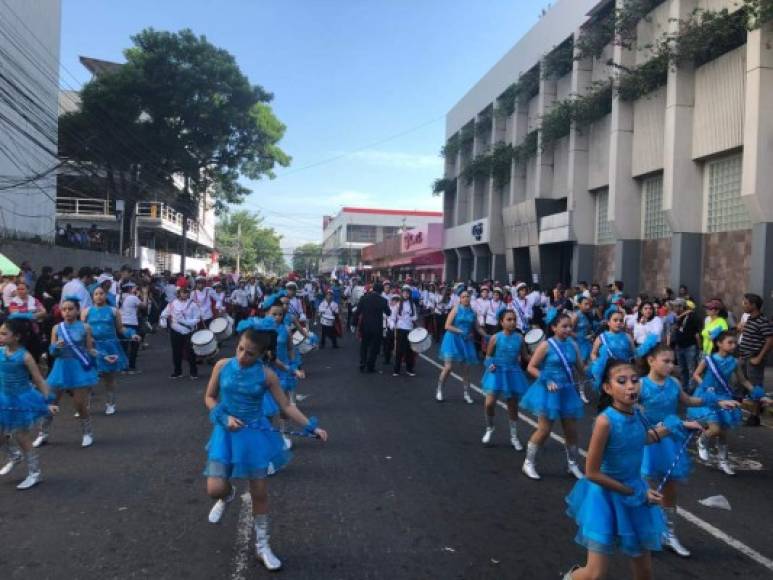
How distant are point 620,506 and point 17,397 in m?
5.35

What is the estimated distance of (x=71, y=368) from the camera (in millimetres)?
7520

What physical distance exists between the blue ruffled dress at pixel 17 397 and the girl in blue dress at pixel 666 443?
542cm

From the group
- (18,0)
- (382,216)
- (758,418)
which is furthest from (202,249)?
(758,418)

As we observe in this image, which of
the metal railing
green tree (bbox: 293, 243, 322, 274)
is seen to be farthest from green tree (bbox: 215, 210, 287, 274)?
the metal railing

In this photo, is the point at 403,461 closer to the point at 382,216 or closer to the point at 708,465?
the point at 708,465

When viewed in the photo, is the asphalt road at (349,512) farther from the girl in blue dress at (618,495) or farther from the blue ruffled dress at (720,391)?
the girl in blue dress at (618,495)

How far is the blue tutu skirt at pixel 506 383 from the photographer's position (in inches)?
301

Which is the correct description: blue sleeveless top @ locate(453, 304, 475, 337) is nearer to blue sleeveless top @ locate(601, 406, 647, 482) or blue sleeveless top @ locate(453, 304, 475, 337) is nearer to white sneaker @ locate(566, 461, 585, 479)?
white sneaker @ locate(566, 461, 585, 479)

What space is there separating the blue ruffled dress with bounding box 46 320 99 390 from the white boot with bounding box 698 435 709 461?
7.25 meters

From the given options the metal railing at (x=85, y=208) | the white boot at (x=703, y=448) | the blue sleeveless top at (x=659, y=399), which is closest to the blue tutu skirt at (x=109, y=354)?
the blue sleeveless top at (x=659, y=399)

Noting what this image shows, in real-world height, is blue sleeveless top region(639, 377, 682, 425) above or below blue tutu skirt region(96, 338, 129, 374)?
above

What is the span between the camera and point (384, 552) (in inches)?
182

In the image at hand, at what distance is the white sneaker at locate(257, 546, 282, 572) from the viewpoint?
4297 mm

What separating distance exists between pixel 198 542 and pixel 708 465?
5.65m
